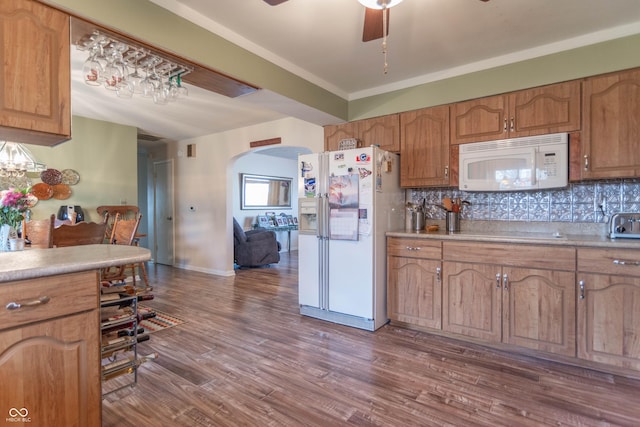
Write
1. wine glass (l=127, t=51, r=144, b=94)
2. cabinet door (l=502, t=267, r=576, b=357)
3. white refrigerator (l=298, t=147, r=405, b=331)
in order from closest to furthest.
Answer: wine glass (l=127, t=51, r=144, b=94) < cabinet door (l=502, t=267, r=576, b=357) < white refrigerator (l=298, t=147, r=405, b=331)

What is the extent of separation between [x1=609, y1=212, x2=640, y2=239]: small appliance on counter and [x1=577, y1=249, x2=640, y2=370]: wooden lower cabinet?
35 centimetres

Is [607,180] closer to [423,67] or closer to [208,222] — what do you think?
[423,67]

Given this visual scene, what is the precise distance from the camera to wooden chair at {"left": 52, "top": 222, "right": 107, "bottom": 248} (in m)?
2.43

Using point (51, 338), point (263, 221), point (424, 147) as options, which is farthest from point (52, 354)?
point (263, 221)

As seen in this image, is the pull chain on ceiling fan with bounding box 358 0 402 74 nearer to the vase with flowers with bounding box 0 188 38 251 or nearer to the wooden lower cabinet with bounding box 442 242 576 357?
the wooden lower cabinet with bounding box 442 242 576 357

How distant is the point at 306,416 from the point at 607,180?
2976mm

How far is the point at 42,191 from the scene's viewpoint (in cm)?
415

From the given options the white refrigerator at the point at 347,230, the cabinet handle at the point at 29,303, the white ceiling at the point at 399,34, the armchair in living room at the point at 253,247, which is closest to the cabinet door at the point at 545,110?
the white ceiling at the point at 399,34

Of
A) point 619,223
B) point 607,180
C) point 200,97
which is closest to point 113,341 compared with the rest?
point 200,97

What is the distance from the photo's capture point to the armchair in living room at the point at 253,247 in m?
5.86

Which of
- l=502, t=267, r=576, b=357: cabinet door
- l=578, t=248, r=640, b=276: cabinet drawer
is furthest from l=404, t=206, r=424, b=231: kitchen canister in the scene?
l=578, t=248, r=640, b=276: cabinet drawer

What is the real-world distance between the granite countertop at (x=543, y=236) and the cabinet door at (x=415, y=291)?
0.27 metres

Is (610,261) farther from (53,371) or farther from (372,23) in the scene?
(53,371)

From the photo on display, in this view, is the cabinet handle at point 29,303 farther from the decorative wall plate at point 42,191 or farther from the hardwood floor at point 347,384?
the decorative wall plate at point 42,191
